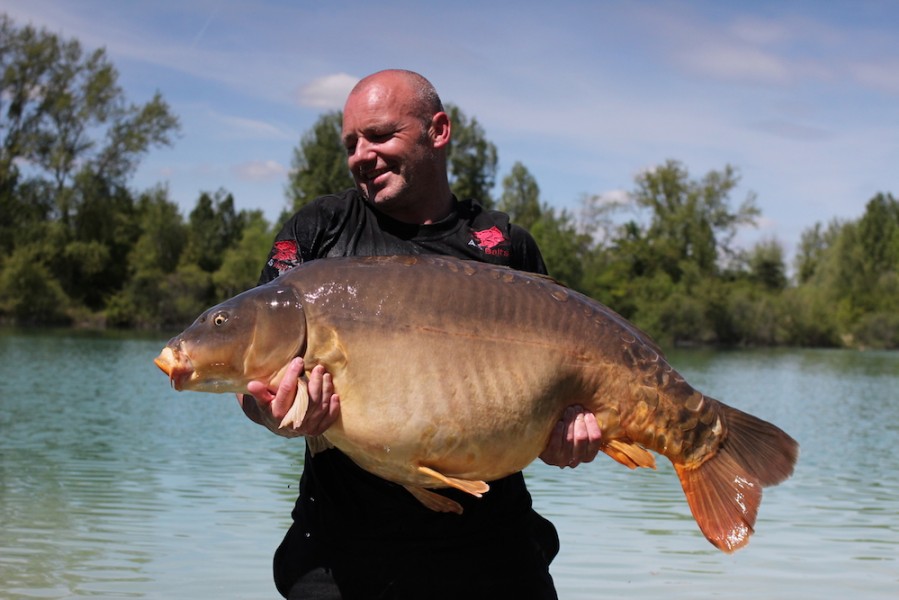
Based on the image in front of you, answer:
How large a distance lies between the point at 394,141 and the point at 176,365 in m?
0.98

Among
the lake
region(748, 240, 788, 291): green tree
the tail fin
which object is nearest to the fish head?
the tail fin

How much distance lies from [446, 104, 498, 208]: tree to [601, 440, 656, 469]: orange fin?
6155cm

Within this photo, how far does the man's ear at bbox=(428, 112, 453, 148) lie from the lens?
349 centimetres

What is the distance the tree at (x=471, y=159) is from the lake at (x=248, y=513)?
4477cm

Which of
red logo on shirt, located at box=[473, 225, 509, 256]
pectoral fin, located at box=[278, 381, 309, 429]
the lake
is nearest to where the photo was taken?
pectoral fin, located at box=[278, 381, 309, 429]

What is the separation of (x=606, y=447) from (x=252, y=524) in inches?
297

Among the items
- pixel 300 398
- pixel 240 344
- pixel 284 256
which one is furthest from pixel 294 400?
pixel 284 256

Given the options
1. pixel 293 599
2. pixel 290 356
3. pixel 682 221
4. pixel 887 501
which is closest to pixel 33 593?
pixel 293 599

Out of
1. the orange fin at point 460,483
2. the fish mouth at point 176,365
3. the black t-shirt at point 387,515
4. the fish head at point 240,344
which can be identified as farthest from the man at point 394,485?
the orange fin at point 460,483

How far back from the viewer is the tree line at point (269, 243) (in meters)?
53.8

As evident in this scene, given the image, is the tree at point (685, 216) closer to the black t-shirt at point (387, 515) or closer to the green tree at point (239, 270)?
the green tree at point (239, 270)

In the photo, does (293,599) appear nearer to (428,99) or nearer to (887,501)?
(428,99)

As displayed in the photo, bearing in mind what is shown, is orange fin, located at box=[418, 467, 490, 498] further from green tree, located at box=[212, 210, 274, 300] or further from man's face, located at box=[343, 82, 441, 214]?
green tree, located at box=[212, 210, 274, 300]

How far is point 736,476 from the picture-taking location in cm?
333
